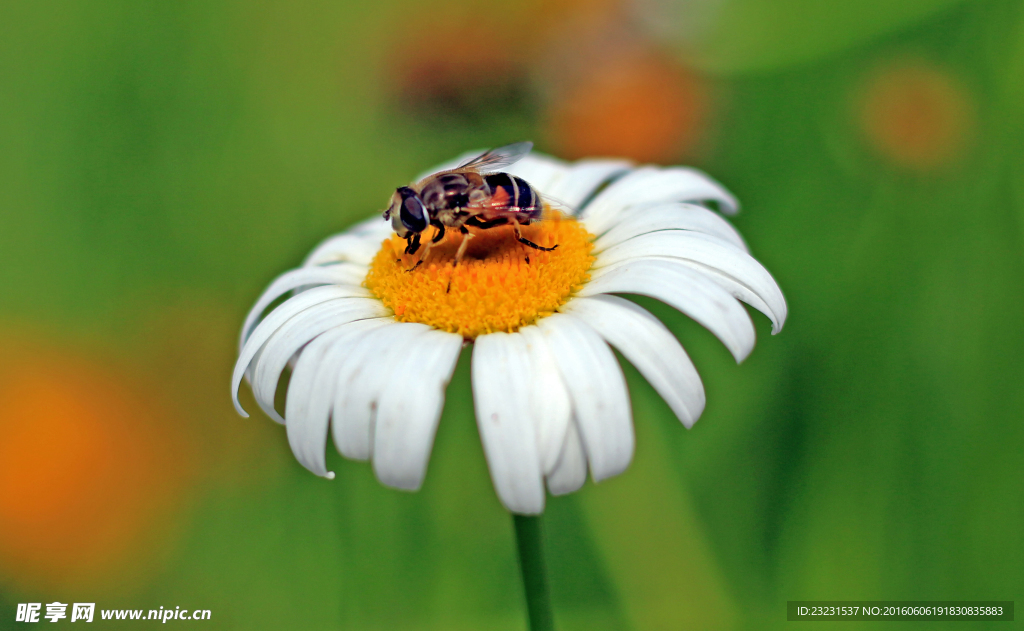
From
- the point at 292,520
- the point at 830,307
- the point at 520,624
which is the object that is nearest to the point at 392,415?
the point at 520,624

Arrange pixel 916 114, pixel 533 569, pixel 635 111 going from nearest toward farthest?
pixel 533 569, pixel 916 114, pixel 635 111

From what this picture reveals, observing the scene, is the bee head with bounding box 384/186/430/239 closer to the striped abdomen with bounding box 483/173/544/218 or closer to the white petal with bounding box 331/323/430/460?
the striped abdomen with bounding box 483/173/544/218

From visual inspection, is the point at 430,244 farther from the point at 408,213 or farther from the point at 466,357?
the point at 466,357

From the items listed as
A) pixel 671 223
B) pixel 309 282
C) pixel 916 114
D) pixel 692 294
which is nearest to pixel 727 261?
pixel 692 294

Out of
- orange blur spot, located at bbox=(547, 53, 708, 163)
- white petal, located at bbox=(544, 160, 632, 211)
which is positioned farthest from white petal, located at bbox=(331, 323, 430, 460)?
orange blur spot, located at bbox=(547, 53, 708, 163)

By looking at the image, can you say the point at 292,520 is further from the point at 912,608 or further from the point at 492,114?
the point at 492,114

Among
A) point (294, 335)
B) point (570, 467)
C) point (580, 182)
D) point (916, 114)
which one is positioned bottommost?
point (570, 467)
